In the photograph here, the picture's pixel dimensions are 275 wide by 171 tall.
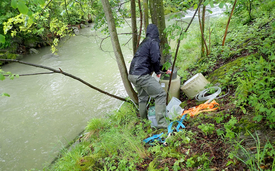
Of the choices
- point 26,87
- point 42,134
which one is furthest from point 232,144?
point 26,87

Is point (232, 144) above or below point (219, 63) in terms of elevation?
below

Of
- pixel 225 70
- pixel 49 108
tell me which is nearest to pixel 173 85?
pixel 225 70

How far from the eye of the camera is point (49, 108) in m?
5.33

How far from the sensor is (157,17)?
10.7 ft

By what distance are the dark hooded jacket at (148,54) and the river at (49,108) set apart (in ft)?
3.94

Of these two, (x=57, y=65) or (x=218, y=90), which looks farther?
(x=57, y=65)

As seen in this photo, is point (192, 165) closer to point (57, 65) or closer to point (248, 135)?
point (248, 135)

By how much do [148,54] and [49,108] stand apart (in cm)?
411

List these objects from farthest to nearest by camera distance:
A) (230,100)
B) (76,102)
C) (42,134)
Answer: (76,102) < (42,134) < (230,100)

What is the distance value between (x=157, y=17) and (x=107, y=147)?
2.57 metres

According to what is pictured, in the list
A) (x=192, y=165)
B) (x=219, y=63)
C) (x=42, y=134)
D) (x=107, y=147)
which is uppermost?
(x=219, y=63)

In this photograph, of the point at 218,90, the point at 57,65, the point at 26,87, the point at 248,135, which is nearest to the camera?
the point at 248,135

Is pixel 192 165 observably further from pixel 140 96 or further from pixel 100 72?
pixel 100 72

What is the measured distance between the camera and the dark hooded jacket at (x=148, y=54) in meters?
2.84
